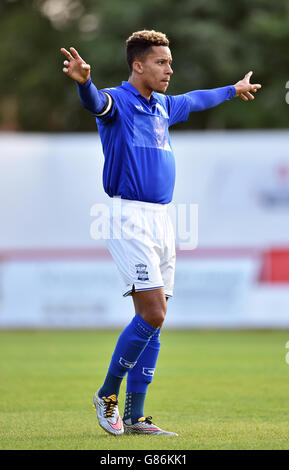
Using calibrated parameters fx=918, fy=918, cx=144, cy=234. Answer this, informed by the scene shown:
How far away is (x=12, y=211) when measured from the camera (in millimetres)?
18203

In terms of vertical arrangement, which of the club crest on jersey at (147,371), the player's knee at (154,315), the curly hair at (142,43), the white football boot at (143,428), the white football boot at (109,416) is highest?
the curly hair at (142,43)

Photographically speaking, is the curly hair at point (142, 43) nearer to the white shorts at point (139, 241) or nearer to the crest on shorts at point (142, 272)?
the white shorts at point (139, 241)

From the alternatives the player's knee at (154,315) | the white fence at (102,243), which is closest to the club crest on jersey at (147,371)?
the player's knee at (154,315)

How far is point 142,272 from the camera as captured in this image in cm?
623

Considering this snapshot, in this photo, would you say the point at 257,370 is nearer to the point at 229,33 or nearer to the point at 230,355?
the point at 230,355

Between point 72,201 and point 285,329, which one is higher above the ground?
point 72,201

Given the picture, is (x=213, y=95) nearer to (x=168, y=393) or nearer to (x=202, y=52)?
(x=168, y=393)

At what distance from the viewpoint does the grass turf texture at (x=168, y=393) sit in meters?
6.09

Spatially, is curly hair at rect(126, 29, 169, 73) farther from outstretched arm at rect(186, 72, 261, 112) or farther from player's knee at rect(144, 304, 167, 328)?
player's knee at rect(144, 304, 167, 328)

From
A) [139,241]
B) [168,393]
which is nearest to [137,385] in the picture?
[139,241]

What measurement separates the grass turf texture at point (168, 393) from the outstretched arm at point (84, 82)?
7.21 feet

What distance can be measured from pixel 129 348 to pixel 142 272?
0.53 metres

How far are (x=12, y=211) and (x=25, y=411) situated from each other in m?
10.9

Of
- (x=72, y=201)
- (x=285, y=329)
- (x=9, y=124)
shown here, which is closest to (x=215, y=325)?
(x=285, y=329)
